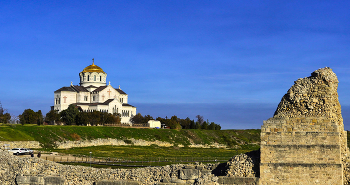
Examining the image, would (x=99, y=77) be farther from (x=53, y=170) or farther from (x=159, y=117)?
(x=53, y=170)

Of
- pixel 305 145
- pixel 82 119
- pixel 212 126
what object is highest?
pixel 82 119

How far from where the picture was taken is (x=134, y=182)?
706 inches

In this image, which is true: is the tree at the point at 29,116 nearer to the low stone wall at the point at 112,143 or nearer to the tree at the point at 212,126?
the low stone wall at the point at 112,143

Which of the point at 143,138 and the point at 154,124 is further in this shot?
the point at 154,124

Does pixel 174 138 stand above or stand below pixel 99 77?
below

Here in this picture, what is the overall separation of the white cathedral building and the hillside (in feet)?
51.8

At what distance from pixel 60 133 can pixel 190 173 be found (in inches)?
2000

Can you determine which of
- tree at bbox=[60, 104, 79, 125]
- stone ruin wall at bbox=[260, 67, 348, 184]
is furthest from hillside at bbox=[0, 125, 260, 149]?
stone ruin wall at bbox=[260, 67, 348, 184]

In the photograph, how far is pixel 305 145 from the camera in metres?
17.4

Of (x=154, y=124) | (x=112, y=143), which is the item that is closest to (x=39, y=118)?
(x=112, y=143)

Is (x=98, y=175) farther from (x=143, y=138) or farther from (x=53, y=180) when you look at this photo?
(x=143, y=138)

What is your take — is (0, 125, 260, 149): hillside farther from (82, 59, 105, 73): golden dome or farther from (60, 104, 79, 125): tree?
(82, 59, 105, 73): golden dome

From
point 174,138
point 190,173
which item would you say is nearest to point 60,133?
point 174,138

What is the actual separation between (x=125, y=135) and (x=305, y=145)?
60.5 meters
